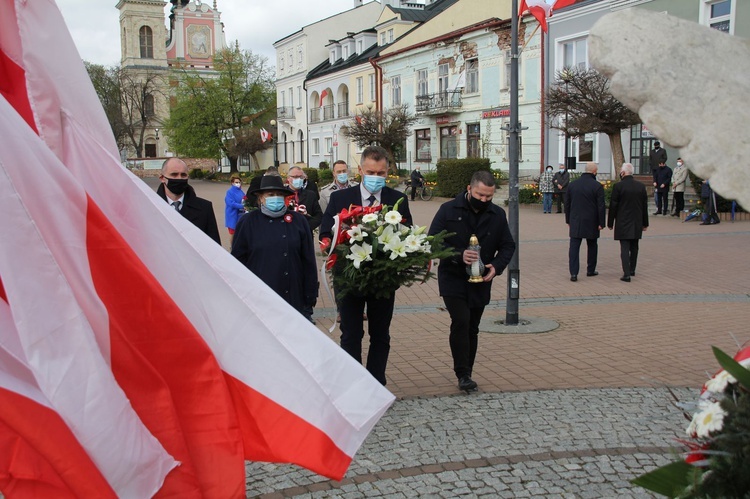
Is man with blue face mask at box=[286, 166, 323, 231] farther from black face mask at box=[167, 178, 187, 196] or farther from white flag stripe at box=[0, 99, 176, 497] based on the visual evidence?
white flag stripe at box=[0, 99, 176, 497]

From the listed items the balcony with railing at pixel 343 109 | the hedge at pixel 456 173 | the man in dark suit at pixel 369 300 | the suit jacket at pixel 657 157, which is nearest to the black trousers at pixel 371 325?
the man in dark suit at pixel 369 300

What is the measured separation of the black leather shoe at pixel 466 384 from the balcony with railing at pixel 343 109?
50320mm

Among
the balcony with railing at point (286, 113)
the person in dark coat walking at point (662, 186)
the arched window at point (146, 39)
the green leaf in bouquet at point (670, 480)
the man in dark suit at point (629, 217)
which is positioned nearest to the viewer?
the green leaf in bouquet at point (670, 480)

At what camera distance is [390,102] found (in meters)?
48.7

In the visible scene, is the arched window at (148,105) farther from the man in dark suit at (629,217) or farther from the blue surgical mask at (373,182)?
the blue surgical mask at (373,182)

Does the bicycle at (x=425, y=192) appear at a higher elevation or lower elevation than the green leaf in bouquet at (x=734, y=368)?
lower

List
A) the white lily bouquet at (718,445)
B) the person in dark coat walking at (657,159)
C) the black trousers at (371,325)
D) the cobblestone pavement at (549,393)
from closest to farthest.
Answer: the white lily bouquet at (718,445) → the cobblestone pavement at (549,393) → the black trousers at (371,325) → the person in dark coat walking at (657,159)

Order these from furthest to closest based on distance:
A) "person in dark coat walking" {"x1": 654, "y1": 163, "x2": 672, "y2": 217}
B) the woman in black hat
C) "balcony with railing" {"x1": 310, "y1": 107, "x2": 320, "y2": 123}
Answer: "balcony with railing" {"x1": 310, "y1": 107, "x2": 320, "y2": 123} → "person in dark coat walking" {"x1": 654, "y1": 163, "x2": 672, "y2": 217} → the woman in black hat

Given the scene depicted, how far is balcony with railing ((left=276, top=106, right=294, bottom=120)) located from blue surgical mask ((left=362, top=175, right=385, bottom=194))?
6091 cm

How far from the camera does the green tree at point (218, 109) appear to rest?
64.6 m

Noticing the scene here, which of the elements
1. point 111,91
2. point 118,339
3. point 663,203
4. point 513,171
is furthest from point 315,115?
point 118,339

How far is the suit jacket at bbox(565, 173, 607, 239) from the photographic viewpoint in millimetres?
12383

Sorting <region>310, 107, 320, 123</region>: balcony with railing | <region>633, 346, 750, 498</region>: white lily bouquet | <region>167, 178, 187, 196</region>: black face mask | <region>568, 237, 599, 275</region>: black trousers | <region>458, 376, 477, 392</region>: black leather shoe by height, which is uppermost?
<region>310, 107, 320, 123</region>: balcony with railing

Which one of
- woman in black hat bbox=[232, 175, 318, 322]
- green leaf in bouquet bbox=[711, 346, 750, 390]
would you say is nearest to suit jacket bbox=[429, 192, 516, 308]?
woman in black hat bbox=[232, 175, 318, 322]
